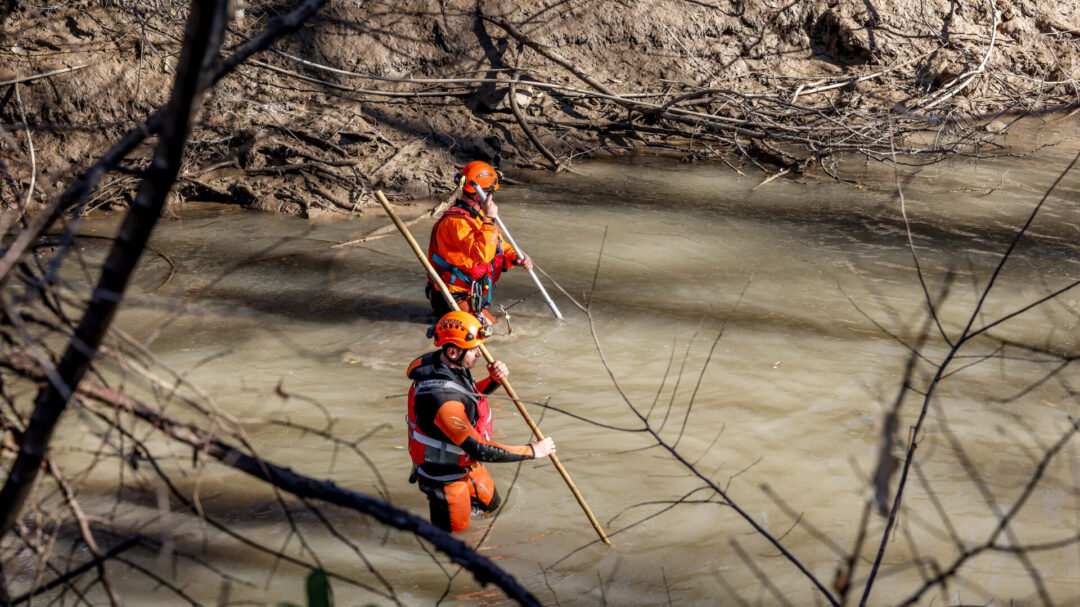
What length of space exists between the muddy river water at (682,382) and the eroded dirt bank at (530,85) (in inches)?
38.8

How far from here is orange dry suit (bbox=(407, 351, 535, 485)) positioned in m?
4.91

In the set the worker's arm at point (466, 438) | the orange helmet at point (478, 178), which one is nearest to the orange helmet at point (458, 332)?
the worker's arm at point (466, 438)

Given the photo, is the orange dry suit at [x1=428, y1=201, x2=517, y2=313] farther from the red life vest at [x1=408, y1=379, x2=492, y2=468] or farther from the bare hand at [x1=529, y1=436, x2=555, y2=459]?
the bare hand at [x1=529, y1=436, x2=555, y2=459]

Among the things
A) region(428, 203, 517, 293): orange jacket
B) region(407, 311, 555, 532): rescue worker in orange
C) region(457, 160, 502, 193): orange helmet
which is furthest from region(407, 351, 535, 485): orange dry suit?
region(457, 160, 502, 193): orange helmet

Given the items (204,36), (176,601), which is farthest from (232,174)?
(204,36)

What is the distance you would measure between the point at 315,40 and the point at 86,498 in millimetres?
9787

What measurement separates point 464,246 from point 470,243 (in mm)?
61

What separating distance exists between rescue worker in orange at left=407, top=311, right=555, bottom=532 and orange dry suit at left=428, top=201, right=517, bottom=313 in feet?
7.82

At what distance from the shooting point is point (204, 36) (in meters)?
1.79

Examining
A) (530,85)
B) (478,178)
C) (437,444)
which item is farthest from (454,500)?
(530,85)

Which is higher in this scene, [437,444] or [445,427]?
[445,427]

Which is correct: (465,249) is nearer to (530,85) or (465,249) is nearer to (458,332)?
(458,332)

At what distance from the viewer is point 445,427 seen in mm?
4926

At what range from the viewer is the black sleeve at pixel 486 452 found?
489 centimetres
